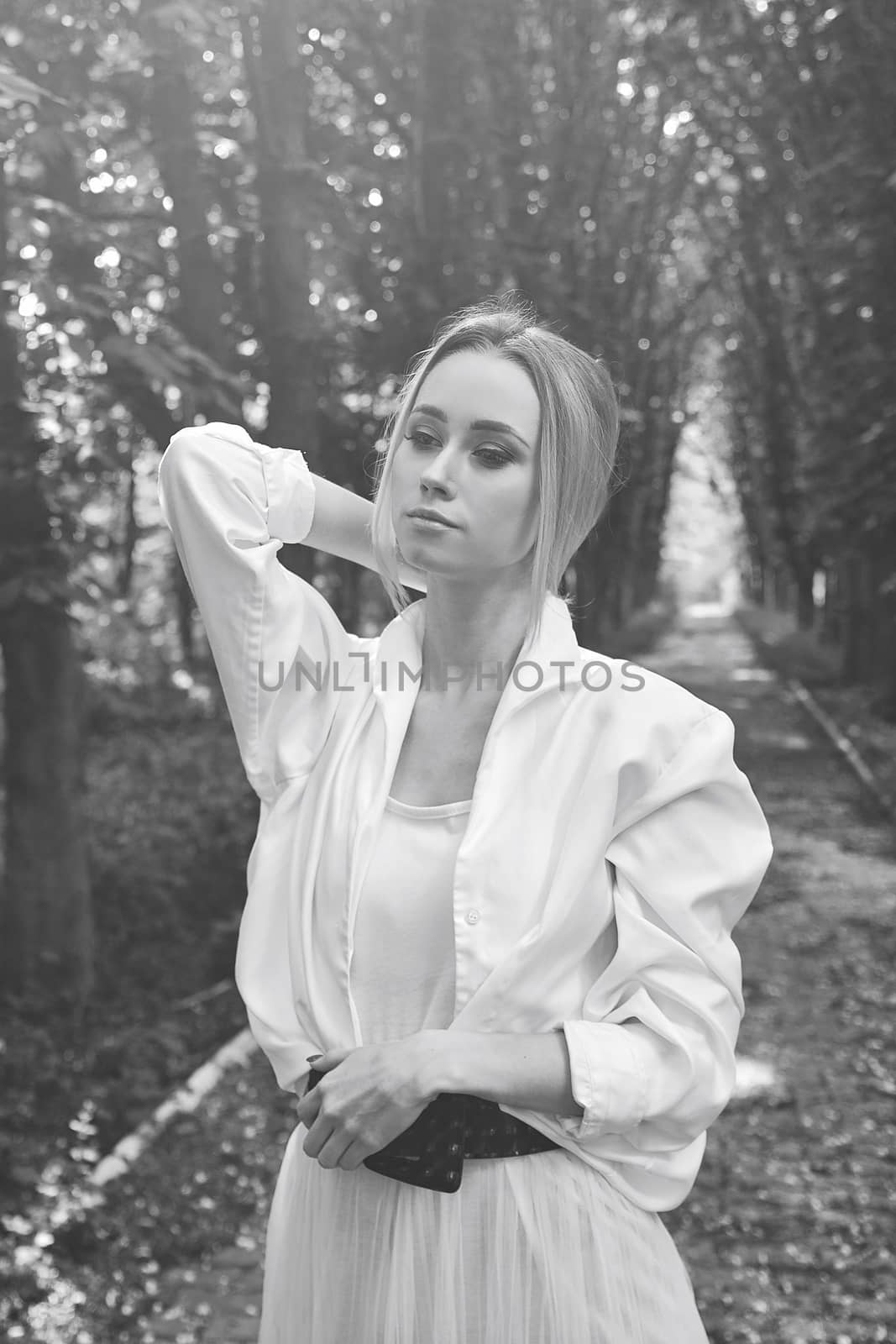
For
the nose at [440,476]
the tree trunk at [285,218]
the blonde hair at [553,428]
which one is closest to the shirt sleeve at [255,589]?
the blonde hair at [553,428]

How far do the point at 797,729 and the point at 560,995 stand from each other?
60.1 feet

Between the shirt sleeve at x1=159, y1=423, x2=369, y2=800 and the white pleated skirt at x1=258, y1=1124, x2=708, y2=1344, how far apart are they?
67 cm

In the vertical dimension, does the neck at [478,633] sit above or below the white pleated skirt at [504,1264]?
above

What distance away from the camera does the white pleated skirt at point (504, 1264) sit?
6.74 ft

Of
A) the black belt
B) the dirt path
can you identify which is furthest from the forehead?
the dirt path

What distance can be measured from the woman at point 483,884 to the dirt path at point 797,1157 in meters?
2.82

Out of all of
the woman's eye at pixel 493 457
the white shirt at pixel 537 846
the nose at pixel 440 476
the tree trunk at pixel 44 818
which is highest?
the woman's eye at pixel 493 457

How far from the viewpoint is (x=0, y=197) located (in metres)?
6.54

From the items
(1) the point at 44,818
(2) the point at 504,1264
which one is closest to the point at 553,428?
(2) the point at 504,1264

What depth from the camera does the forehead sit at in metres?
2.05

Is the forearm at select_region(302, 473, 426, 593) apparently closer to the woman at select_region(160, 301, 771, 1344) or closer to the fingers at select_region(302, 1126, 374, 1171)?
the woman at select_region(160, 301, 771, 1344)

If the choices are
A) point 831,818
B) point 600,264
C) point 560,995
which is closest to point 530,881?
point 560,995

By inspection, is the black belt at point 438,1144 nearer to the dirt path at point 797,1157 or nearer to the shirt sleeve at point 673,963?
the shirt sleeve at point 673,963

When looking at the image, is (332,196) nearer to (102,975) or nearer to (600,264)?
(102,975)
